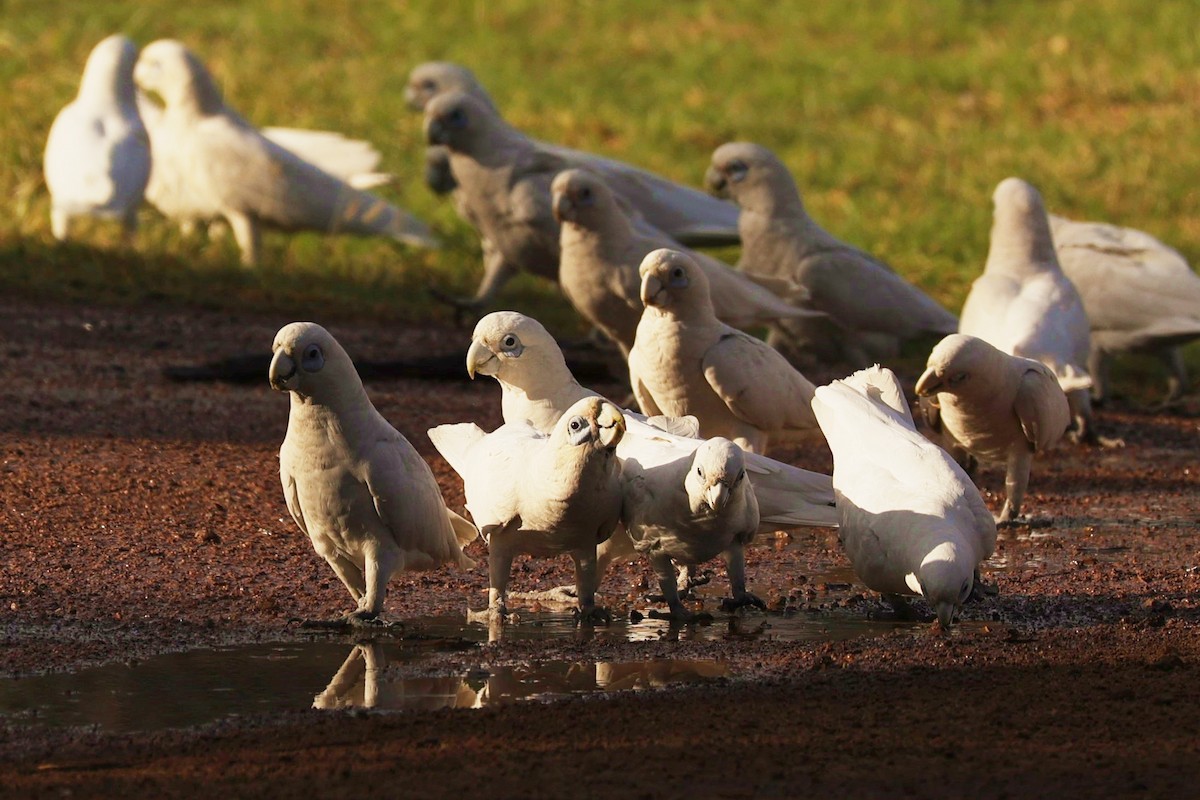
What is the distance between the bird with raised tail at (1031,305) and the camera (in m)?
8.75

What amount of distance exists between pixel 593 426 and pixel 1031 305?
4.21m

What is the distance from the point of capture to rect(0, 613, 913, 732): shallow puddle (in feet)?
15.7

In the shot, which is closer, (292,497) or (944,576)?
(944,576)

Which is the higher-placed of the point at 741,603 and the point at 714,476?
the point at 714,476

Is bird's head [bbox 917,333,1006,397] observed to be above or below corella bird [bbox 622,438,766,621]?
above

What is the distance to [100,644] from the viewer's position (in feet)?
17.9

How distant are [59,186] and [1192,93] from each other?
11947 mm

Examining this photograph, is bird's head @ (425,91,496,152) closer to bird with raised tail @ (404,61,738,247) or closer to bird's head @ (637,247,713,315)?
bird with raised tail @ (404,61,738,247)

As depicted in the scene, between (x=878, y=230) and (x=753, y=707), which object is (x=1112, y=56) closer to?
(x=878, y=230)

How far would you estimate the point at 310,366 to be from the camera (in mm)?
5699

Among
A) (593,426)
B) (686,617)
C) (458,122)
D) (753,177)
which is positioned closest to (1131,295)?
(753,177)

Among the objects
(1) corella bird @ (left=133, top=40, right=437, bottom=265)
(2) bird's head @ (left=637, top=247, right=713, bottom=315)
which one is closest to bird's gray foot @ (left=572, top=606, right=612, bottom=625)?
(2) bird's head @ (left=637, top=247, right=713, bottom=315)

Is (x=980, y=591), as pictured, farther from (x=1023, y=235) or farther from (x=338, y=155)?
(x=338, y=155)

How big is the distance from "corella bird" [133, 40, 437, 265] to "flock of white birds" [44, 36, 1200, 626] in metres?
0.02
